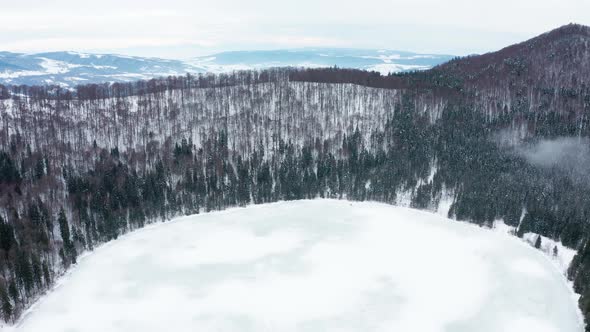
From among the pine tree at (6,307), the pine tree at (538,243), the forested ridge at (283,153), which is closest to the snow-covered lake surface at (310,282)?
the pine tree at (6,307)

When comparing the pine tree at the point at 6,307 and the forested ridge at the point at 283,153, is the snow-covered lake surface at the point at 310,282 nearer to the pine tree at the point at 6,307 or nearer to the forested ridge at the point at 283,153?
the pine tree at the point at 6,307

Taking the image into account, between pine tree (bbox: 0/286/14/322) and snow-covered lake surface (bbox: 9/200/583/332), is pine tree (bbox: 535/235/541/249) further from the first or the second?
pine tree (bbox: 0/286/14/322)

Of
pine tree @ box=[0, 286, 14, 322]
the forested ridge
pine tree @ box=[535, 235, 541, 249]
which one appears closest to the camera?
pine tree @ box=[0, 286, 14, 322]

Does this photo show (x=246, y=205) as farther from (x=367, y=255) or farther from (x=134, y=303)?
(x=134, y=303)

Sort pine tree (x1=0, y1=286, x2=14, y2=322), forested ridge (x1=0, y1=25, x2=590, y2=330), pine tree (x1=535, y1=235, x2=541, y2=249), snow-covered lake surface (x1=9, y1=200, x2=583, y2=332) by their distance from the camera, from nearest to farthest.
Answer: pine tree (x1=0, y1=286, x2=14, y2=322) < snow-covered lake surface (x1=9, y1=200, x2=583, y2=332) < pine tree (x1=535, y1=235, x2=541, y2=249) < forested ridge (x1=0, y1=25, x2=590, y2=330)

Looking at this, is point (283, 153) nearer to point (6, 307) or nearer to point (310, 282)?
point (310, 282)

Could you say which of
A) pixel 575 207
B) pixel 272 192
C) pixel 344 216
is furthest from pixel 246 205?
pixel 575 207

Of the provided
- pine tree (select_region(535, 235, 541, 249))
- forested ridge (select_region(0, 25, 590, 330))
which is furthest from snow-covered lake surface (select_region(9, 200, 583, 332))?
forested ridge (select_region(0, 25, 590, 330))

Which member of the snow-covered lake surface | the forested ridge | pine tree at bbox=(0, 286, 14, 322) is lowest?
the snow-covered lake surface
